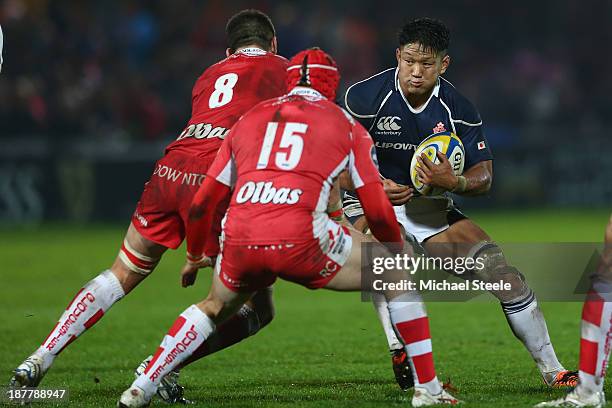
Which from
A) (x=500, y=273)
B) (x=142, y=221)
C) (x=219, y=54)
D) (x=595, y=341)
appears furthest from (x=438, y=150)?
(x=219, y=54)

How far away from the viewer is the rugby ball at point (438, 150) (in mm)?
6523

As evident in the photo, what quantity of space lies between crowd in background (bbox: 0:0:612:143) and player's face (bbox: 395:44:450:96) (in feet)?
38.6

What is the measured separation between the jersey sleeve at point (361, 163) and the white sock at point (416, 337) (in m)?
0.62

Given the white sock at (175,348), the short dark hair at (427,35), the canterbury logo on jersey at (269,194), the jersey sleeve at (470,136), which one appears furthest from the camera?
the jersey sleeve at (470,136)

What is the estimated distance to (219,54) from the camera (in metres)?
20.1

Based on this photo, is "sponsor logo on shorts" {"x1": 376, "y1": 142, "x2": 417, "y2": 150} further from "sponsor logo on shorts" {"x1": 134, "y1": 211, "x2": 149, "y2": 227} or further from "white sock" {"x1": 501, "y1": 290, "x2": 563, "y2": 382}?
"sponsor logo on shorts" {"x1": 134, "y1": 211, "x2": 149, "y2": 227}

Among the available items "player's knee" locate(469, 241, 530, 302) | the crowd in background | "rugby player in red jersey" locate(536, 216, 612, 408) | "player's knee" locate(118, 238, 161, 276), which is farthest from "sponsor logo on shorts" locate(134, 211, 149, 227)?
the crowd in background

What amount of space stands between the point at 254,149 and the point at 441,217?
78.2 inches

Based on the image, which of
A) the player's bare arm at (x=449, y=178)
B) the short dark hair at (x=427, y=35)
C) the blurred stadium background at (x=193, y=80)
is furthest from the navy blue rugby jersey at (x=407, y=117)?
the blurred stadium background at (x=193, y=80)

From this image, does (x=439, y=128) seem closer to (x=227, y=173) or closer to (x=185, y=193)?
(x=185, y=193)

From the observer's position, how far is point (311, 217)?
5344mm

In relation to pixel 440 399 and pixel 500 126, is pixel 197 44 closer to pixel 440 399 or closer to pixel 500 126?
pixel 500 126

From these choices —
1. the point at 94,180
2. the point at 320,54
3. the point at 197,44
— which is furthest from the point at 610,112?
the point at 320,54

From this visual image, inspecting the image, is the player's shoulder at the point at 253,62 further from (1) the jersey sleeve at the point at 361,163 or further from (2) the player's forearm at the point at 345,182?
(1) the jersey sleeve at the point at 361,163
